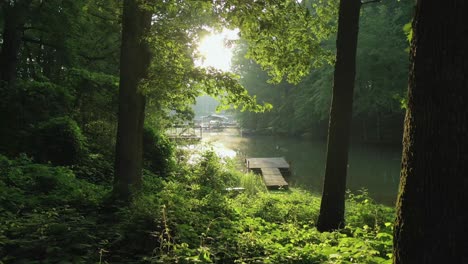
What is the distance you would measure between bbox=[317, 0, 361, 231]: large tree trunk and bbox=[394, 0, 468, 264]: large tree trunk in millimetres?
3963

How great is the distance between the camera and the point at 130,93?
694cm

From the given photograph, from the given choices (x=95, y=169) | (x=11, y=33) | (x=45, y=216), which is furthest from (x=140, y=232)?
(x=11, y=33)

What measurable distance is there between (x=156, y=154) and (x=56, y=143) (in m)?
3.64

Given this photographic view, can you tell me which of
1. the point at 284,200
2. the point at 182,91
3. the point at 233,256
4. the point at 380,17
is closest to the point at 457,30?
the point at 233,256

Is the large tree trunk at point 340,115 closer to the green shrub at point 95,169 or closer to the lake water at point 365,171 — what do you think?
the green shrub at point 95,169

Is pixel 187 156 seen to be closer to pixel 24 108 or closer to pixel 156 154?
pixel 156 154

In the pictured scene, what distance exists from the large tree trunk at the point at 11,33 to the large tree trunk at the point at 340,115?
11.2 metres

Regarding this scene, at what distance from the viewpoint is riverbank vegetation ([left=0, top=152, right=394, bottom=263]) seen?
12.3 ft

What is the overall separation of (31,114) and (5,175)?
14.3 ft

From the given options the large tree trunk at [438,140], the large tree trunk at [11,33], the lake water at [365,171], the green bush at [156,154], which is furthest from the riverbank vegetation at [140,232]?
the lake water at [365,171]

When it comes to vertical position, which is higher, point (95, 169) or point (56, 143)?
point (56, 143)

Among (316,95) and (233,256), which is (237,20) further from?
(316,95)

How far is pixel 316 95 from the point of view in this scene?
132ft

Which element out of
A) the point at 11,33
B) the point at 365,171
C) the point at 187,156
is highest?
the point at 11,33
